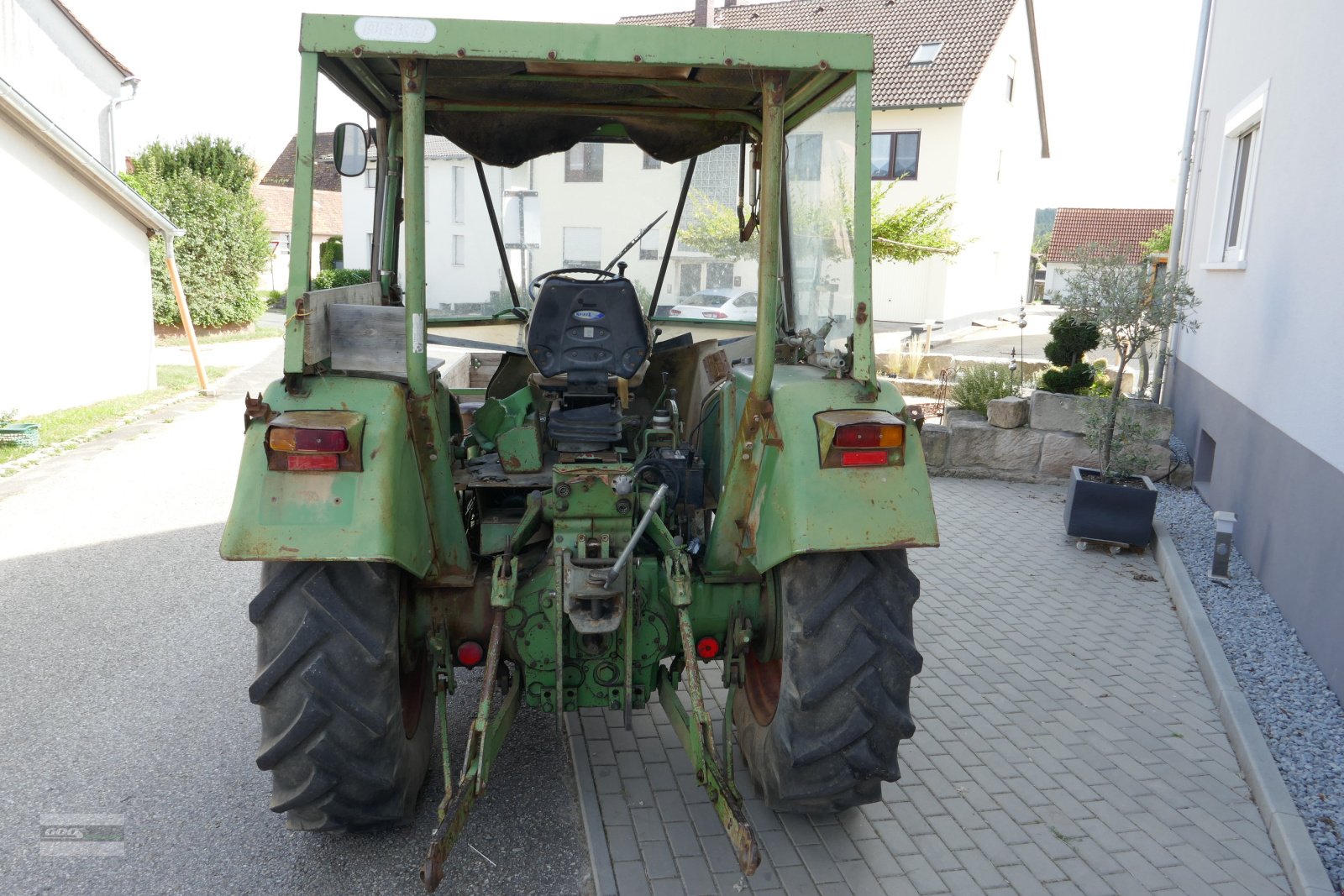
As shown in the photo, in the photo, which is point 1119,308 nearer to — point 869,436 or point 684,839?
point 869,436

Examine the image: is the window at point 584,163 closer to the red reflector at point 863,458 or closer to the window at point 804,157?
the window at point 804,157

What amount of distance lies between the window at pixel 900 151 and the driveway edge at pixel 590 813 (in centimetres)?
2356

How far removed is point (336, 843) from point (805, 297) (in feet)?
8.23

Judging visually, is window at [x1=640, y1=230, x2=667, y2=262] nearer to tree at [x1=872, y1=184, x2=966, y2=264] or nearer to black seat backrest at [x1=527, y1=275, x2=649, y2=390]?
black seat backrest at [x1=527, y1=275, x2=649, y2=390]

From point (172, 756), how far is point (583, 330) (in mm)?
2288

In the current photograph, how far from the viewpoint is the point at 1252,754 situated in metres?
3.90

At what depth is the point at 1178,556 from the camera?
6.52 meters

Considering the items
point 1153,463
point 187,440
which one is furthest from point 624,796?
point 187,440

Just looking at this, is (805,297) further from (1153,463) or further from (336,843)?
(1153,463)

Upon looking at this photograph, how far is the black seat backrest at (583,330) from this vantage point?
3.79 metres

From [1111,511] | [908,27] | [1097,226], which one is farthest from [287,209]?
[1111,511]

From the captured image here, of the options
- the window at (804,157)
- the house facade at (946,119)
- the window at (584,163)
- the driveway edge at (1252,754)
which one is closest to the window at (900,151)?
the house facade at (946,119)

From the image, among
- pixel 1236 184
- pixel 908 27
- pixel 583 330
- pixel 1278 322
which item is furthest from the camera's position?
pixel 908 27

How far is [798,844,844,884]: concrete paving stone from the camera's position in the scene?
10.1 ft
